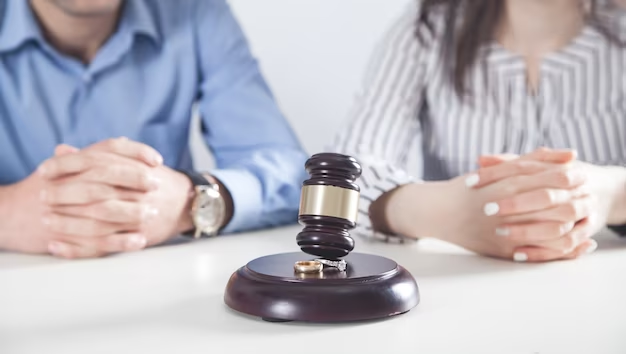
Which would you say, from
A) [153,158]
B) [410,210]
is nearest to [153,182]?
[153,158]

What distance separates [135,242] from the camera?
1131 millimetres

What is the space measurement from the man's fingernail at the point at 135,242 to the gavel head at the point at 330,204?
0.46 metres

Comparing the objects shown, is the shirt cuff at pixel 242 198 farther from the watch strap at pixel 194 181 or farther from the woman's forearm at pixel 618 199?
the woman's forearm at pixel 618 199

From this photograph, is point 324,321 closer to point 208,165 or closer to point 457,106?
point 457,106

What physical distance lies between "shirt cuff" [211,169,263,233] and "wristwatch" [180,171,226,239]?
1.1 inches

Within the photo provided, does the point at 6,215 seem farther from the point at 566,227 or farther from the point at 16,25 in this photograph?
the point at 566,227

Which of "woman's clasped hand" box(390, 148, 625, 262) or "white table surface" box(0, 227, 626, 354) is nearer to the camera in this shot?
"white table surface" box(0, 227, 626, 354)

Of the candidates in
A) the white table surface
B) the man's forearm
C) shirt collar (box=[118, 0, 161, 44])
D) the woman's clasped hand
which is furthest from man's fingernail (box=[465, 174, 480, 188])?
shirt collar (box=[118, 0, 161, 44])

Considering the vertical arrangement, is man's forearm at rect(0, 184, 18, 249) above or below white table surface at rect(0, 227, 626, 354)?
below

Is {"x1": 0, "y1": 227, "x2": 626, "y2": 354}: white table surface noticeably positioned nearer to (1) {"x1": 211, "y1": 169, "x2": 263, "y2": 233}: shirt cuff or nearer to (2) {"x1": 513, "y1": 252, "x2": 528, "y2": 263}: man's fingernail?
(2) {"x1": 513, "y1": 252, "x2": 528, "y2": 263}: man's fingernail

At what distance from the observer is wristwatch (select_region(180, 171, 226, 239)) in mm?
1279

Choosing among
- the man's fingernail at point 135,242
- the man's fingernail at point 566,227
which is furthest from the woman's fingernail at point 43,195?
the man's fingernail at point 566,227

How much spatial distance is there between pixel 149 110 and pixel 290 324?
1.11 meters

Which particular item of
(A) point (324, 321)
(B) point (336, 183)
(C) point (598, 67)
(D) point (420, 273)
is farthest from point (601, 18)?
(A) point (324, 321)
